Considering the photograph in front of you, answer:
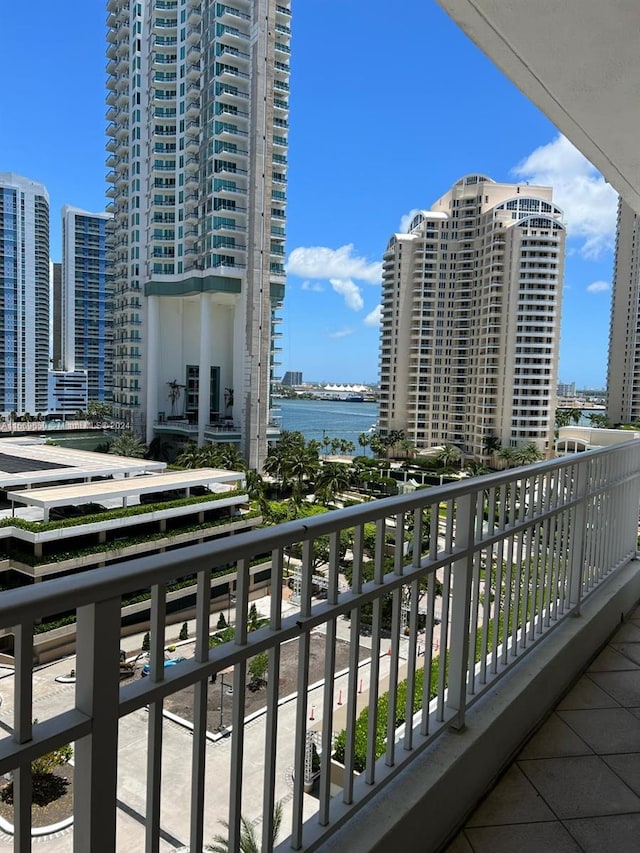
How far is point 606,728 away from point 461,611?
2.61 ft

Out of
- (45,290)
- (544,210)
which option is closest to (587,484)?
(544,210)

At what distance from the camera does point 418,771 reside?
1.38m

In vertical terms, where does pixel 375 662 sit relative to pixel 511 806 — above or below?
above

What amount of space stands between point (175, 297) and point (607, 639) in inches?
1321

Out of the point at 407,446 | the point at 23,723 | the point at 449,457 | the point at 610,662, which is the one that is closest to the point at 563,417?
the point at 449,457

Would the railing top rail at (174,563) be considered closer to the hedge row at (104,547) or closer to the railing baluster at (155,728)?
the railing baluster at (155,728)

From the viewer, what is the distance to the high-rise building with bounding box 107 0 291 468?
98.2 ft

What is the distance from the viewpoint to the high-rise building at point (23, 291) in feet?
157

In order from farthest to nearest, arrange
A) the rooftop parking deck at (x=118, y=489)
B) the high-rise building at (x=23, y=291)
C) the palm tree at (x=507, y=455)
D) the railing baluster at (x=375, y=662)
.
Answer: the high-rise building at (x=23, y=291) → the palm tree at (x=507, y=455) → the rooftop parking deck at (x=118, y=489) → the railing baluster at (x=375, y=662)

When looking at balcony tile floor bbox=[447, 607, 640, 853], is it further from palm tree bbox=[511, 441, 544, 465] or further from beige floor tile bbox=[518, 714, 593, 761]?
palm tree bbox=[511, 441, 544, 465]

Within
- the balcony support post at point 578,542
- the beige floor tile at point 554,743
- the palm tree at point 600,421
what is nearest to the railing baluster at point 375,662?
the beige floor tile at point 554,743

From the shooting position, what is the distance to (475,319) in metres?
43.0

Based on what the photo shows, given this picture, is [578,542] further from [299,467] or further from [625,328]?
[625,328]

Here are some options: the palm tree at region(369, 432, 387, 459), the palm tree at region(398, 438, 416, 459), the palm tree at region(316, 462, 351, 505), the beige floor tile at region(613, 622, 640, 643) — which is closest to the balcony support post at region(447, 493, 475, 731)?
the beige floor tile at region(613, 622, 640, 643)
